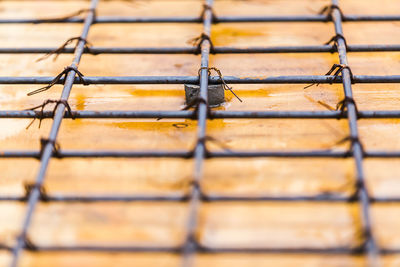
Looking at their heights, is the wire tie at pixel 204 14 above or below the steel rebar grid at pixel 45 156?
above

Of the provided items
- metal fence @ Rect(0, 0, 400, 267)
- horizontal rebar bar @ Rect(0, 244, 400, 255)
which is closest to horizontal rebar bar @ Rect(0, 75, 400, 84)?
metal fence @ Rect(0, 0, 400, 267)

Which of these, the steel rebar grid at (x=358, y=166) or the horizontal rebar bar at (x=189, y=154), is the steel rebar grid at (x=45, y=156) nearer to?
the horizontal rebar bar at (x=189, y=154)

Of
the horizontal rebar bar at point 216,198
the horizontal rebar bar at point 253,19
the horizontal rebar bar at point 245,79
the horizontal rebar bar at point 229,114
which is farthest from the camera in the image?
the horizontal rebar bar at point 253,19

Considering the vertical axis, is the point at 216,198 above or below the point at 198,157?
below

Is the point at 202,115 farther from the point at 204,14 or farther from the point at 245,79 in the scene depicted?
the point at 204,14

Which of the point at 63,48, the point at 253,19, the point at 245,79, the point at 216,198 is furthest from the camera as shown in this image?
the point at 253,19

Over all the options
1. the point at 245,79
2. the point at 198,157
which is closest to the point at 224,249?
the point at 198,157

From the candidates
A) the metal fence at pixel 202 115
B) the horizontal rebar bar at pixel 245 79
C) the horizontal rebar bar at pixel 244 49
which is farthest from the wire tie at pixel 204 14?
the horizontal rebar bar at pixel 245 79

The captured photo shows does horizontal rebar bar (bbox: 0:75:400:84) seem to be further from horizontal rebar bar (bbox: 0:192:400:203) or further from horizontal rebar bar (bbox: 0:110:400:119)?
horizontal rebar bar (bbox: 0:192:400:203)
